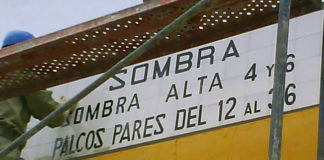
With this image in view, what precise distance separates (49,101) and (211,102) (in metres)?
1.58

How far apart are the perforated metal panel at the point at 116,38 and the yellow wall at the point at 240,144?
3.78 ft

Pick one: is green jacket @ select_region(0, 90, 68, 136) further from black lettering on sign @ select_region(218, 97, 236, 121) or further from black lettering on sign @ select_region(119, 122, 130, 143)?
black lettering on sign @ select_region(218, 97, 236, 121)

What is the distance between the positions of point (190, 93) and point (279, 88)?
2.84 m

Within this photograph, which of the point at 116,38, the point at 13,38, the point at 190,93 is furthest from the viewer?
the point at 13,38

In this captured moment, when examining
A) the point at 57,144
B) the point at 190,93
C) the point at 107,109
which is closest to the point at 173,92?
the point at 190,93

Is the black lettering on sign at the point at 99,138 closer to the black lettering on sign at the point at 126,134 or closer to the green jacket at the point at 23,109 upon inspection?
the black lettering on sign at the point at 126,134

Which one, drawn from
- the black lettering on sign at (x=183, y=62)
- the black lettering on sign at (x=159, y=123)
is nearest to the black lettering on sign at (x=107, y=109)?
the black lettering on sign at (x=159, y=123)

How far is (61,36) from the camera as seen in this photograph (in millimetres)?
7535

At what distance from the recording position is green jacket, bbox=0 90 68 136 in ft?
29.3

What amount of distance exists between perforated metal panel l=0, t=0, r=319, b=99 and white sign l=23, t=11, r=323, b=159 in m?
1.10

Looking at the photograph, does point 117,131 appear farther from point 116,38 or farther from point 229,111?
point 116,38

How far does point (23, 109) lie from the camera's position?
9125mm

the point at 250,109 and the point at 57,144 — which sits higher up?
the point at 250,109

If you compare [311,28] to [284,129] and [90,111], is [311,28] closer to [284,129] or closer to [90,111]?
[284,129]
